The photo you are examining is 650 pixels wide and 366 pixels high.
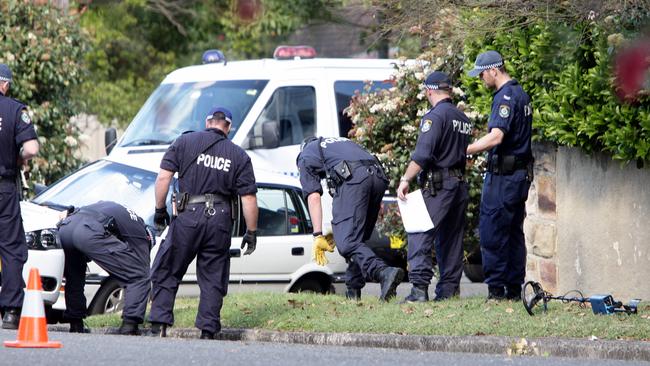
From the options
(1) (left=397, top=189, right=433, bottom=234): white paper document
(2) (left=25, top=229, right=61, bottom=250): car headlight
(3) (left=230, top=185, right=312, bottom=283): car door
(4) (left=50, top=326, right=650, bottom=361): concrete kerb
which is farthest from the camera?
(3) (left=230, top=185, right=312, bottom=283): car door

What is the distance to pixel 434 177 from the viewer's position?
10.9 metres

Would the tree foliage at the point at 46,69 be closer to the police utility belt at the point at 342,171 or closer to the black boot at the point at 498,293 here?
the police utility belt at the point at 342,171

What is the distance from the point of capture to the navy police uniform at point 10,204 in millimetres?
10602

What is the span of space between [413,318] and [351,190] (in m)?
1.59

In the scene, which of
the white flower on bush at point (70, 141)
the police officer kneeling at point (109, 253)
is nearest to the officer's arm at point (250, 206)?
the police officer kneeling at point (109, 253)

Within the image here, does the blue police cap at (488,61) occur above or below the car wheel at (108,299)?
above

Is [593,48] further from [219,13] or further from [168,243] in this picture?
[219,13]

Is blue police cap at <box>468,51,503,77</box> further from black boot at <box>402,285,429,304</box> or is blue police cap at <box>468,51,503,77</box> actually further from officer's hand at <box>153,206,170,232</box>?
officer's hand at <box>153,206,170,232</box>

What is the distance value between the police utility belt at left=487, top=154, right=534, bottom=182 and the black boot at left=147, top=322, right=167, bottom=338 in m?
2.72

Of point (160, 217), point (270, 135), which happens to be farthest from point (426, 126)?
point (270, 135)

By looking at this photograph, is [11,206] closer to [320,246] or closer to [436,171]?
[320,246]

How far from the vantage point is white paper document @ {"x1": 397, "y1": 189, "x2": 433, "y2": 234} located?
10.9 meters

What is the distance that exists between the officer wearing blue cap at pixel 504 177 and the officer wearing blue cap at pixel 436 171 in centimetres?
24

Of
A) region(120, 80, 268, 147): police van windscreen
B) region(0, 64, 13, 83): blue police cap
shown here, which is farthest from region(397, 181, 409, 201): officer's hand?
region(120, 80, 268, 147): police van windscreen
